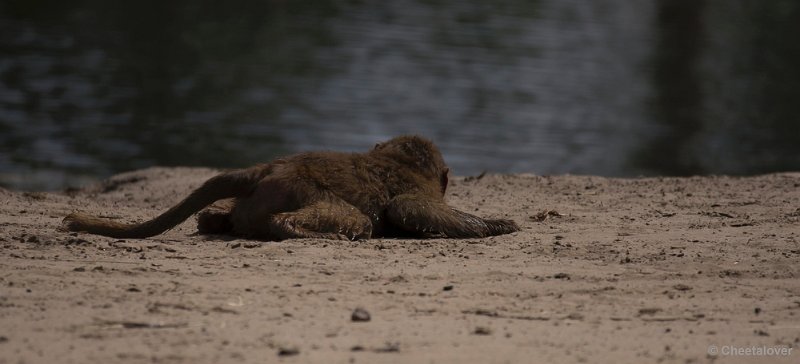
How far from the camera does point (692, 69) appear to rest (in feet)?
73.6

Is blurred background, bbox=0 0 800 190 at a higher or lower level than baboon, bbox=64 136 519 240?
higher

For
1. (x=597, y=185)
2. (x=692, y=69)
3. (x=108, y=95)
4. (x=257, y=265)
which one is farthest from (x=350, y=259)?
(x=692, y=69)

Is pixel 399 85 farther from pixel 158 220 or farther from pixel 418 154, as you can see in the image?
pixel 158 220

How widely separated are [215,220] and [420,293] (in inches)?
84.9

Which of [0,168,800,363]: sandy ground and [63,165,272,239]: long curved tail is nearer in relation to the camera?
[0,168,800,363]: sandy ground

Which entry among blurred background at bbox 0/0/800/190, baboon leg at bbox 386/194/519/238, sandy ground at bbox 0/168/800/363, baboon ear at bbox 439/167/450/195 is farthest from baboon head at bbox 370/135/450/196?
blurred background at bbox 0/0/800/190

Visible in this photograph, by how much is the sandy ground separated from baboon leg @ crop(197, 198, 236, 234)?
14 centimetres

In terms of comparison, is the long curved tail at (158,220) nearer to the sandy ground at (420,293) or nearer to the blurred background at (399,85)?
the sandy ground at (420,293)

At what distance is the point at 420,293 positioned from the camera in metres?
6.11

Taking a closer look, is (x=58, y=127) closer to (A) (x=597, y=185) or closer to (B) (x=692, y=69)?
(A) (x=597, y=185)

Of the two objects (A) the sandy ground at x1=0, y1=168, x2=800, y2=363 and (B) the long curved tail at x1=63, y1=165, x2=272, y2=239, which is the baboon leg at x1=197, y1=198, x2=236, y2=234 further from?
(B) the long curved tail at x1=63, y1=165, x2=272, y2=239

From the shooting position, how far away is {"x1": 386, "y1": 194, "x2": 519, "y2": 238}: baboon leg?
306 inches

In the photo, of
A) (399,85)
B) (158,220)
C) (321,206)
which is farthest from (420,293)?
(399,85)

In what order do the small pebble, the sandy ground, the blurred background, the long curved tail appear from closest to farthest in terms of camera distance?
1. the sandy ground
2. the small pebble
3. the long curved tail
4. the blurred background
